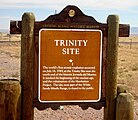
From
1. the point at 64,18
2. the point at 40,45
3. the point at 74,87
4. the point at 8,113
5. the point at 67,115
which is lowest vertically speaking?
the point at 67,115

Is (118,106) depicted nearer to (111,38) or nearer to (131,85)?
(111,38)

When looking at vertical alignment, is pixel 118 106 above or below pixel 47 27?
below

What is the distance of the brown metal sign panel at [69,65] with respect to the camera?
14.6ft

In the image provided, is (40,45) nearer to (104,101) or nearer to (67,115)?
(104,101)

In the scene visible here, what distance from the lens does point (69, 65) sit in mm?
4488

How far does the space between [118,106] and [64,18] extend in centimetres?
132

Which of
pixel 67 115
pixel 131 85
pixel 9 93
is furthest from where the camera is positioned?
pixel 131 85

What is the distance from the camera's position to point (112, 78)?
4613mm

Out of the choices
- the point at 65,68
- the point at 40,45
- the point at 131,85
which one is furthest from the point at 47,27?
the point at 131,85

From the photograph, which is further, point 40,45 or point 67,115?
point 67,115

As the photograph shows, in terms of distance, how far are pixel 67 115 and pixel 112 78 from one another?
4368mm

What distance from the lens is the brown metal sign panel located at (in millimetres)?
4457

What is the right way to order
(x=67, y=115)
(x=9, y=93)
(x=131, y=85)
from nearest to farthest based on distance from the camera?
(x=9, y=93), (x=67, y=115), (x=131, y=85)

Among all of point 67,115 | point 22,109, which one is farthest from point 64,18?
point 67,115
